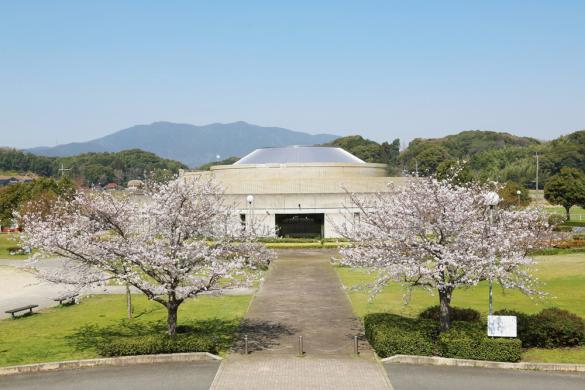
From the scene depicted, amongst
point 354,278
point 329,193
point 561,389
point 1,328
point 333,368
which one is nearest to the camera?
point 561,389

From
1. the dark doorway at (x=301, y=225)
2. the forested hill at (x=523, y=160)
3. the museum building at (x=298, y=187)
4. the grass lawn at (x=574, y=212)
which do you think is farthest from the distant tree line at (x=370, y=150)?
the dark doorway at (x=301, y=225)

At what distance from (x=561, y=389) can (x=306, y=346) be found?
8.94m

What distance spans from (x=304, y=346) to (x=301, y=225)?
45.1 m

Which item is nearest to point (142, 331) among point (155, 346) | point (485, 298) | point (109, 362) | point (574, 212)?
point (155, 346)

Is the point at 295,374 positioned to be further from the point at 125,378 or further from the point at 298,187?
the point at 298,187

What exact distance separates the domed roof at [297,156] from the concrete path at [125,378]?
54589 millimetres

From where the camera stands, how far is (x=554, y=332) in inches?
798

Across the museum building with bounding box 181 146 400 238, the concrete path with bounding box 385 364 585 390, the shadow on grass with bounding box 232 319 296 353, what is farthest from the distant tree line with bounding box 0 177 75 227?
the concrete path with bounding box 385 364 585 390

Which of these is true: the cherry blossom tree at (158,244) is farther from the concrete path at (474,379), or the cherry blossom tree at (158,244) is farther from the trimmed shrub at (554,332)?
the trimmed shrub at (554,332)

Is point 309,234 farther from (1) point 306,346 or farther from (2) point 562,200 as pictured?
(1) point 306,346

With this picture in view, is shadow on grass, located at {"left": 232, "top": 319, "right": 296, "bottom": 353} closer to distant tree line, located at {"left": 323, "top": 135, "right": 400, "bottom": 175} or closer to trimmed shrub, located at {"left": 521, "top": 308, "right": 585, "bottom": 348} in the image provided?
trimmed shrub, located at {"left": 521, "top": 308, "right": 585, "bottom": 348}

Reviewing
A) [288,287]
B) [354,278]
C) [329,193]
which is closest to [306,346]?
[288,287]

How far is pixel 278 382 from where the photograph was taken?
17.1 meters

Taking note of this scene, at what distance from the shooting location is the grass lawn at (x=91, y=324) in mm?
20625
